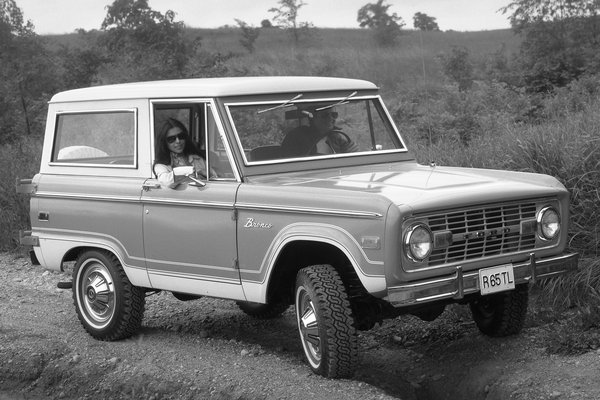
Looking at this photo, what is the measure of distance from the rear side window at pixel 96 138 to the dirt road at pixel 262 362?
4.38 ft

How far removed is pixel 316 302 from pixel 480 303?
61.5 inches

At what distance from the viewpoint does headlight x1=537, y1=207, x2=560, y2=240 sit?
5656mm

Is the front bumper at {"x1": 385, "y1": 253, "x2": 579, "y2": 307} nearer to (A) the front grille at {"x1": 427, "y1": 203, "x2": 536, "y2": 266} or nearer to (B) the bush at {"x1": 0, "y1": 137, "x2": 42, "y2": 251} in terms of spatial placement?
(A) the front grille at {"x1": 427, "y1": 203, "x2": 536, "y2": 266}

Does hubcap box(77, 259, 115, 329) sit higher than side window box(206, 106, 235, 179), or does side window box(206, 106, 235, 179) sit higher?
side window box(206, 106, 235, 179)

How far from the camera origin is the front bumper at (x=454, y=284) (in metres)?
5.04

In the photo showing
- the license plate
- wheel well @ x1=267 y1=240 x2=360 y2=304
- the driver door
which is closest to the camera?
the license plate

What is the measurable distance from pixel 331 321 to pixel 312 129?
171 cm

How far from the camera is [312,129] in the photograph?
656 cm

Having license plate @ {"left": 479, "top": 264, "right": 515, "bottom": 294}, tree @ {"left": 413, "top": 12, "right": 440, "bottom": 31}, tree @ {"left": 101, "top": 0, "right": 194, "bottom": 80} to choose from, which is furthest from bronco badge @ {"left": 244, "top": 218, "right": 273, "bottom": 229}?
tree @ {"left": 413, "top": 12, "right": 440, "bottom": 31}

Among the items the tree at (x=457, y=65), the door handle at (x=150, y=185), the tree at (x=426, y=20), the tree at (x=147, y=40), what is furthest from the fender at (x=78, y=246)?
the tree at (x=426, y=20)

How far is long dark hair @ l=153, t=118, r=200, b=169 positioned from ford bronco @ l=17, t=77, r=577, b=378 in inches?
1.8

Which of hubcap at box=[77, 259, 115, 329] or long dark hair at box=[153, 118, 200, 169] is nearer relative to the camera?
long dark hair at box=[153, 118, 200, 169]

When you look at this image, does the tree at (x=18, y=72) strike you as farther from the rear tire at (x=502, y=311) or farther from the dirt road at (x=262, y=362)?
the rear tire at (x=502, y=311)

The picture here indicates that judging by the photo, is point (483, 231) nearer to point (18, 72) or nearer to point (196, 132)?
point (196, 132)
